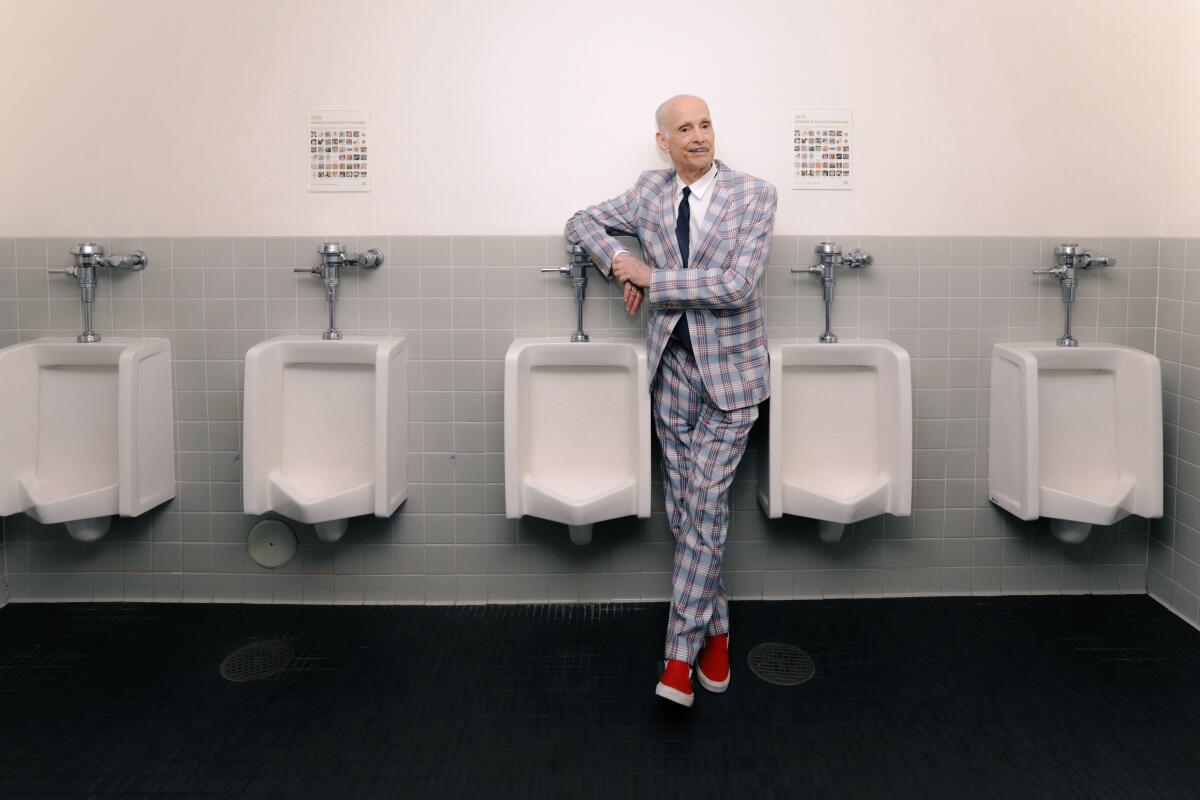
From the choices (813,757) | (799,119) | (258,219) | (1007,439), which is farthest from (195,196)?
(1007,439)

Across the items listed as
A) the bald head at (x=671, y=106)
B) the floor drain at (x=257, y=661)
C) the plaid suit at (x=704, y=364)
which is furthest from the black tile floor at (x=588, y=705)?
the bald head at (x=671, y=106)

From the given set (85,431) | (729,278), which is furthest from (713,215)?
(85,431)

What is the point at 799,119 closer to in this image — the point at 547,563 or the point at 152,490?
the point at 547,563

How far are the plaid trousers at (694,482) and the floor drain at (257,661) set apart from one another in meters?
1.04

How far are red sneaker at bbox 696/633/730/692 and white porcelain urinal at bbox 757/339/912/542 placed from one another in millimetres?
408

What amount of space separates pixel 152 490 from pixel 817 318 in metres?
2.02

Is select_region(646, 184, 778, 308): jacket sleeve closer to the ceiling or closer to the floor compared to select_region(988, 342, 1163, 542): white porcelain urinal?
closer to the ceiling

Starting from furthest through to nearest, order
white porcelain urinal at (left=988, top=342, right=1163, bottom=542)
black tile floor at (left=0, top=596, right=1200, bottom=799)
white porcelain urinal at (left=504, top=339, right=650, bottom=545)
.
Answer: white porcelain urinal at (left=988, top=342, right=1163, bottom=542), white porcelain urinal at (left=504, top=339, right=650, bottom=545), black tile floor at (left=0, top=596, right=1200, bottom=799)

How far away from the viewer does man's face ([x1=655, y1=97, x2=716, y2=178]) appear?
250cm

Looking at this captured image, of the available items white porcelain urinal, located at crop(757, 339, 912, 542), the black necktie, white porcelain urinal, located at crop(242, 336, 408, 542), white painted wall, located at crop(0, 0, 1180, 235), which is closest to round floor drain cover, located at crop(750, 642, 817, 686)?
white porcelain urinal, located at crop(757, 339, 912, 542)

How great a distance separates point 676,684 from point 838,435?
0.94m

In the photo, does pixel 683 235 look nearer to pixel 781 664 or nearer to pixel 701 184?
pixel 701 184

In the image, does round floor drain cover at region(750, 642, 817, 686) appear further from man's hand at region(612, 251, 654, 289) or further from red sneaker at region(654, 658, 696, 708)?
man's hand at region(612, 251, 654, 289)

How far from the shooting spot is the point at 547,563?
2.99 m
